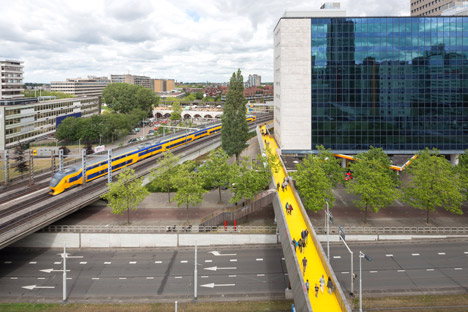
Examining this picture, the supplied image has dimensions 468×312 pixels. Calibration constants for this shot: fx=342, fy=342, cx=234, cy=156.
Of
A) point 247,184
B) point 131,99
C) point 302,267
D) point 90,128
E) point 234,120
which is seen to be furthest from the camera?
point 131,99

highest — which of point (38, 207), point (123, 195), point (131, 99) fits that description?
point (131, 99)

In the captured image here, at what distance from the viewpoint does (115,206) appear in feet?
160

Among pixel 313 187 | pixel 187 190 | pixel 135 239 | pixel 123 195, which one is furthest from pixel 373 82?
pixel 135 239

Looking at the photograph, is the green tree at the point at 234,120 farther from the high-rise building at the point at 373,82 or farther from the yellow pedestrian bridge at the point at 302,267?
the yellow pedestrian bridge at the point at 302,267

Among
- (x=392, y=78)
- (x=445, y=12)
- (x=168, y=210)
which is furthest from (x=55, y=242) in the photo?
(x=445, y=12)

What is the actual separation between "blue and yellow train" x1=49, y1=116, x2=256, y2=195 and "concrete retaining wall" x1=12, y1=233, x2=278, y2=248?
8.47 meters

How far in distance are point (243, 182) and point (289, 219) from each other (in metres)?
11.8

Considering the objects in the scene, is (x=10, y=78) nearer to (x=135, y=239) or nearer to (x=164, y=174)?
(x=164, y=174)

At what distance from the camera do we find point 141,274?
127 feet

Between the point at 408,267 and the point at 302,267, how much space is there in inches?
644

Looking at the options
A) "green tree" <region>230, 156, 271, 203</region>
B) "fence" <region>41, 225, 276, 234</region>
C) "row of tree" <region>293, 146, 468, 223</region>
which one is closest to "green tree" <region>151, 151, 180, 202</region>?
"fence" <region>41, 225, 276, 234</region>

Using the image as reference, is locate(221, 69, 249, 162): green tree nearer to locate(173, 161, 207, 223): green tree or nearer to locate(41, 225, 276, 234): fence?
locate(173, 161, 207, 223): green tree

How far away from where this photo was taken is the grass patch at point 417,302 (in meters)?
31.8

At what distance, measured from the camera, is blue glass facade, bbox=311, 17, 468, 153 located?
7062 cm
